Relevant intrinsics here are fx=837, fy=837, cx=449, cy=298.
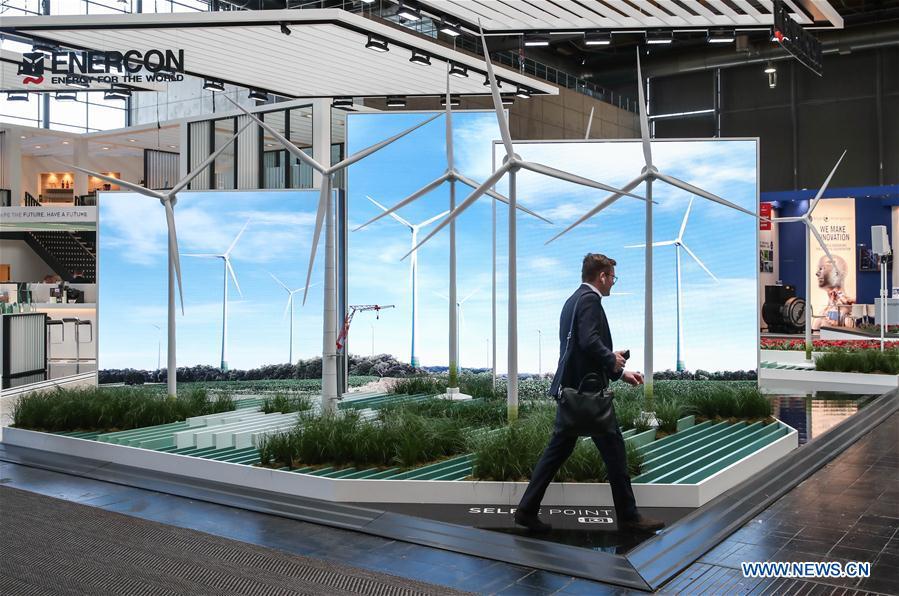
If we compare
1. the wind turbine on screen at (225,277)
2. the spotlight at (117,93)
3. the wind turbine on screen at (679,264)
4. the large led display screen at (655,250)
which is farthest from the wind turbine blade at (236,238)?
Answer: the spotlight at (117,93)

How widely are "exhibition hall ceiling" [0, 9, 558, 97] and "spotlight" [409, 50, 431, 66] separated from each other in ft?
0.33

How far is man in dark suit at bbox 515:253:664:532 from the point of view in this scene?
5863 millimetres

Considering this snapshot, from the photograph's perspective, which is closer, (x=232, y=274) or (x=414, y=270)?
(x=414, y=270)

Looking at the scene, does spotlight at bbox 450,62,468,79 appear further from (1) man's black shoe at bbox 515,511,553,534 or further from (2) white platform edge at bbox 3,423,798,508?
(1) man's black shoe at bbox 515,511,553,534

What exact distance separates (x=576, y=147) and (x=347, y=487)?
22.3 feet

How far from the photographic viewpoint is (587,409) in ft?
18.9

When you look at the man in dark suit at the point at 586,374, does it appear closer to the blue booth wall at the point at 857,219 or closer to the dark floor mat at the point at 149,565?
the dark floor mat at the point at 149,565

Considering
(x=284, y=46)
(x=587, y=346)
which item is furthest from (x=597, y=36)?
(x=587, y=346)

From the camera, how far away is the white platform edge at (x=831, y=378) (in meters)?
15.1

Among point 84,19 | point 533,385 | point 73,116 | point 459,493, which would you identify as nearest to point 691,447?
point 459,493

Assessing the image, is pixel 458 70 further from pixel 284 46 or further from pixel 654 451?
pixel 654 451

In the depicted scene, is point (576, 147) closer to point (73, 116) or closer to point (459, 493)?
point (459, 493)

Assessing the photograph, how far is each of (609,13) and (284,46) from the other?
579cm

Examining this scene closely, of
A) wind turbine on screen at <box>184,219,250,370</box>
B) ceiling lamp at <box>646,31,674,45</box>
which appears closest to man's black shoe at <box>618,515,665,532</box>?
wind turbine on screen at <box>184,219,250,370</box>
